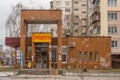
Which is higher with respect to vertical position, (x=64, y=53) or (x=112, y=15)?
(x=112, y=15)

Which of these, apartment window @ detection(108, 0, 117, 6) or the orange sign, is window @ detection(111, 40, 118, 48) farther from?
the orange sign

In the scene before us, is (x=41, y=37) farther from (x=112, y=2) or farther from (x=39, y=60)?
(x=112, y=2)

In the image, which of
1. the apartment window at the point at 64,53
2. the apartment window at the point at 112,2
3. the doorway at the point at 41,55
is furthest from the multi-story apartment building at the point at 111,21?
the doorway at the point at 41,55

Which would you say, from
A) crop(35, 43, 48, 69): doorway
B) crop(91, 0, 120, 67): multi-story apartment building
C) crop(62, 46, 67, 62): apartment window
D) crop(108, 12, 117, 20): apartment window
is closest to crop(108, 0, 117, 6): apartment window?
crop(91, 0, 120, 67): multi-story apartment building

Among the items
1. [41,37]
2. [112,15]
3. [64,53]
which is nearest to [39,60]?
[64,53]

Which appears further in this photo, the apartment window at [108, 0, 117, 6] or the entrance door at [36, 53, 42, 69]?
the apartment window at [108, 0, 117, 6]

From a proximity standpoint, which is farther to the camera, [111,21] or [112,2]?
[112,2]

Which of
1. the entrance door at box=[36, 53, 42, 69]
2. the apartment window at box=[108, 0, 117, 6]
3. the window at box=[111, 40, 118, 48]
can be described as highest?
the apartment window at box=[108, 0, 117, 6]

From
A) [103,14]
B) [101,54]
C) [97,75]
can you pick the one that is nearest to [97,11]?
[103,14]

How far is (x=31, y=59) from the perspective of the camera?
6269 centimetres

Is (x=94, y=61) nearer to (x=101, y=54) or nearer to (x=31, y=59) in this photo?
(x=101, y=54)

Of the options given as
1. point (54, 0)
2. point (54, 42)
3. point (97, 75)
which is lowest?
point (97, 75)

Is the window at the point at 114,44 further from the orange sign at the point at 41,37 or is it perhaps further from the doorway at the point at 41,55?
the orange sign at the point at 41,37

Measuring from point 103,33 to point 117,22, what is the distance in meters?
3.98
